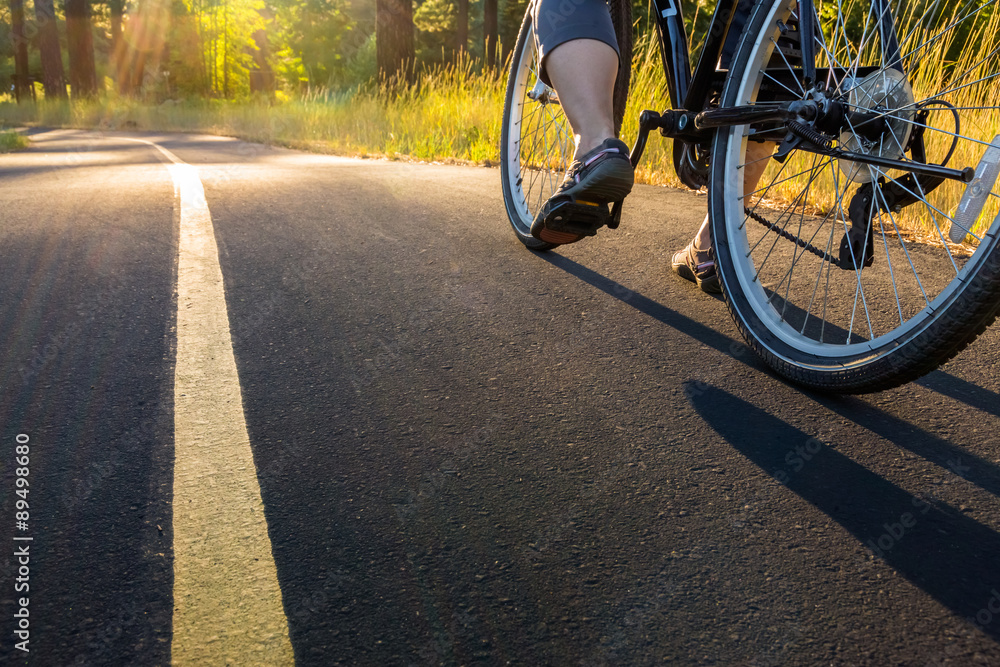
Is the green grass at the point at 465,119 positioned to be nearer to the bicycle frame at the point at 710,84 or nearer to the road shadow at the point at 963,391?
the bicycle frame at the point at 710,84

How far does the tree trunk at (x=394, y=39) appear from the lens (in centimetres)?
1441

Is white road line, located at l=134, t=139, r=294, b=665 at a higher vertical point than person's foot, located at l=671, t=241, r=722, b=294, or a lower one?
lower

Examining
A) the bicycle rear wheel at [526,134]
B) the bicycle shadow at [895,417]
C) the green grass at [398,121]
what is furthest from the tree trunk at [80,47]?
the bicycle shadow at [895,417]

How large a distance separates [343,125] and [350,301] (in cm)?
1057

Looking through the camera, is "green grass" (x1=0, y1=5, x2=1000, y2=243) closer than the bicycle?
No

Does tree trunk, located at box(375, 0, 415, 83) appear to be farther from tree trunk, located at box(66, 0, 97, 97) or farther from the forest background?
tree trunk, located at box(66, 0, 97, 97)

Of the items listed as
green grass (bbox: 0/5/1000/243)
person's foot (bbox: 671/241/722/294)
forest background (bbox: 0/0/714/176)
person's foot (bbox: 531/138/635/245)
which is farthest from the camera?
forest background (bbox: 0/0/714/176)

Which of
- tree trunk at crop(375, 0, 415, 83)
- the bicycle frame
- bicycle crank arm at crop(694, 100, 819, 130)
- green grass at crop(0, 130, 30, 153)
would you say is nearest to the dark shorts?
the bicycle frame

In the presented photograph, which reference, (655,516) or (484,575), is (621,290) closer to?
(655,516)

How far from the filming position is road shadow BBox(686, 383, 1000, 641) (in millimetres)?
1218

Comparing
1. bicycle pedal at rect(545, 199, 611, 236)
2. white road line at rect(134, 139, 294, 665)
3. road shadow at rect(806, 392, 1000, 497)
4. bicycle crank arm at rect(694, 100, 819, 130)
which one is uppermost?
bicycle crank arm at rect(694, 100, 819, 130)

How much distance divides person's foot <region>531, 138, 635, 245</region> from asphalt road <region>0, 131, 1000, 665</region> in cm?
28

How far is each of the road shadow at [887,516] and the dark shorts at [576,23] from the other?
150cm

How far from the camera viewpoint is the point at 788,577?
1.24m
